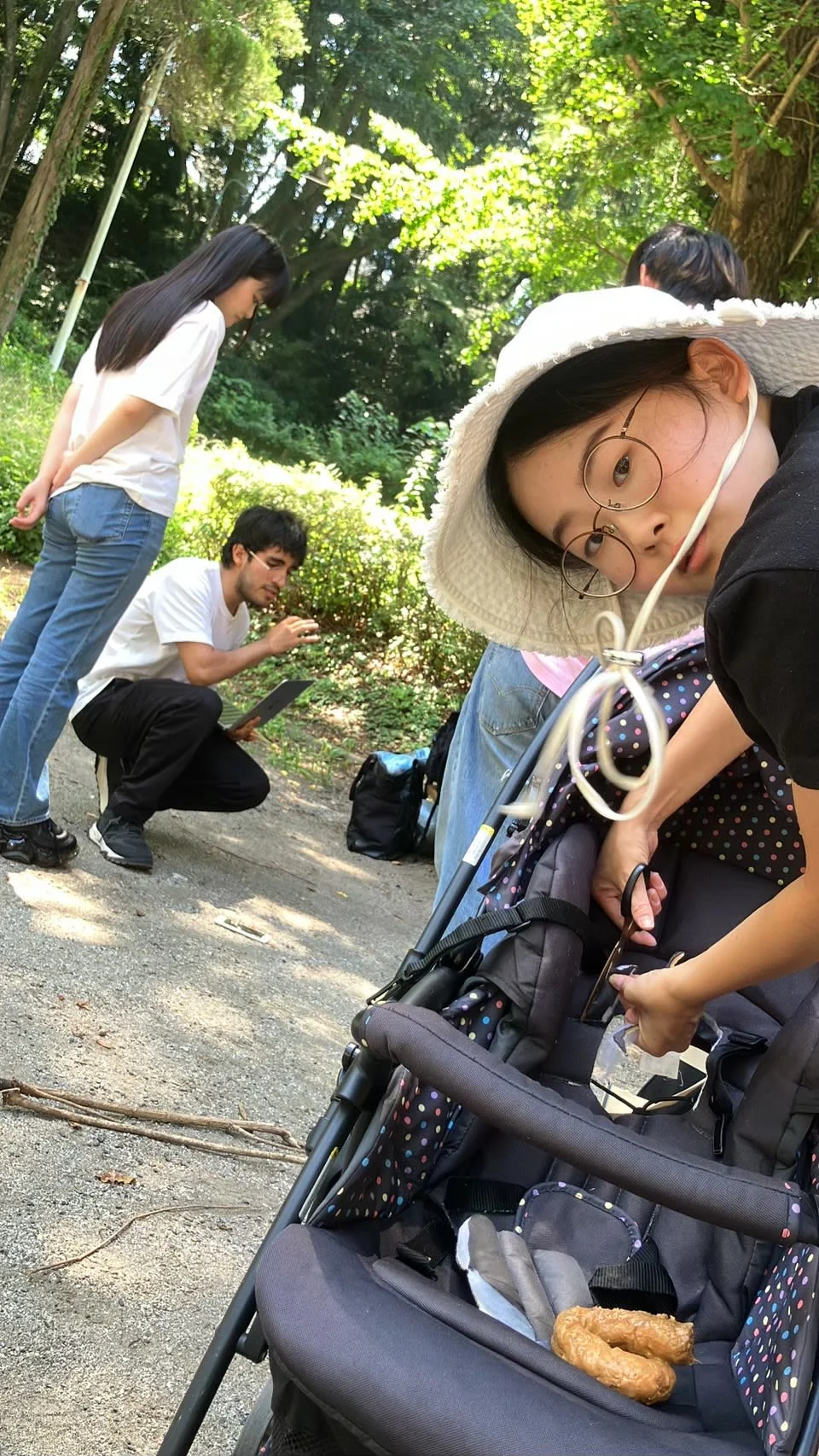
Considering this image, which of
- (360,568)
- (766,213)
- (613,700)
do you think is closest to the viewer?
(613,700)

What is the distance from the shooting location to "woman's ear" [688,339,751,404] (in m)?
1.58

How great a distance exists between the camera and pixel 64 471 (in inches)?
150

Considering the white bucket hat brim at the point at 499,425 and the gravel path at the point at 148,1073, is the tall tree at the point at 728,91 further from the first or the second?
the white bucket hat brim at the point at 499,425

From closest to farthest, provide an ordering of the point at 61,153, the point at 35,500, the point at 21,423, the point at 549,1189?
1. the point at 549,1189
2. the point at 35,500
3. the point at 61,153
4. the point at 21,423

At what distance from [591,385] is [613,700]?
0.65 metres

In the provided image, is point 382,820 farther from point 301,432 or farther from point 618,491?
point 301,432

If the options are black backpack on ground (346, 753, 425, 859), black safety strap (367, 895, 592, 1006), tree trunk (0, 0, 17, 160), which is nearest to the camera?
black safety strap (367, 895, 592, 1006)

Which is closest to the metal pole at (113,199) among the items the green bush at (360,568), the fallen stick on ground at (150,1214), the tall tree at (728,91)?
the green bush at (360,568)

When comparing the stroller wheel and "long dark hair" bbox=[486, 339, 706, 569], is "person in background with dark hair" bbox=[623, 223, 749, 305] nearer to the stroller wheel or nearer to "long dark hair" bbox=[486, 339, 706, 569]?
"long dark hair" bbox=[486, 339, 706, 569]

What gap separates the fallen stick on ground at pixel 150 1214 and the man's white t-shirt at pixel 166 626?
235 centimetres

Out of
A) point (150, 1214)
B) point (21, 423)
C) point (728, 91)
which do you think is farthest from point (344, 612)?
point (150, 1214)

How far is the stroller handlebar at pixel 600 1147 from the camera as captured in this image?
4.39 feet

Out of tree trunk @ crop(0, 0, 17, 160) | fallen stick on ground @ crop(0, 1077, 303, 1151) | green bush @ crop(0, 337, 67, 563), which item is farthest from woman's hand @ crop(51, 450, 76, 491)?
tree trunk @ crop(0, 0, 17, 160)

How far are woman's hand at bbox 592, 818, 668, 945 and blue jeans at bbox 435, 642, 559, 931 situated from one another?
2.90ft
